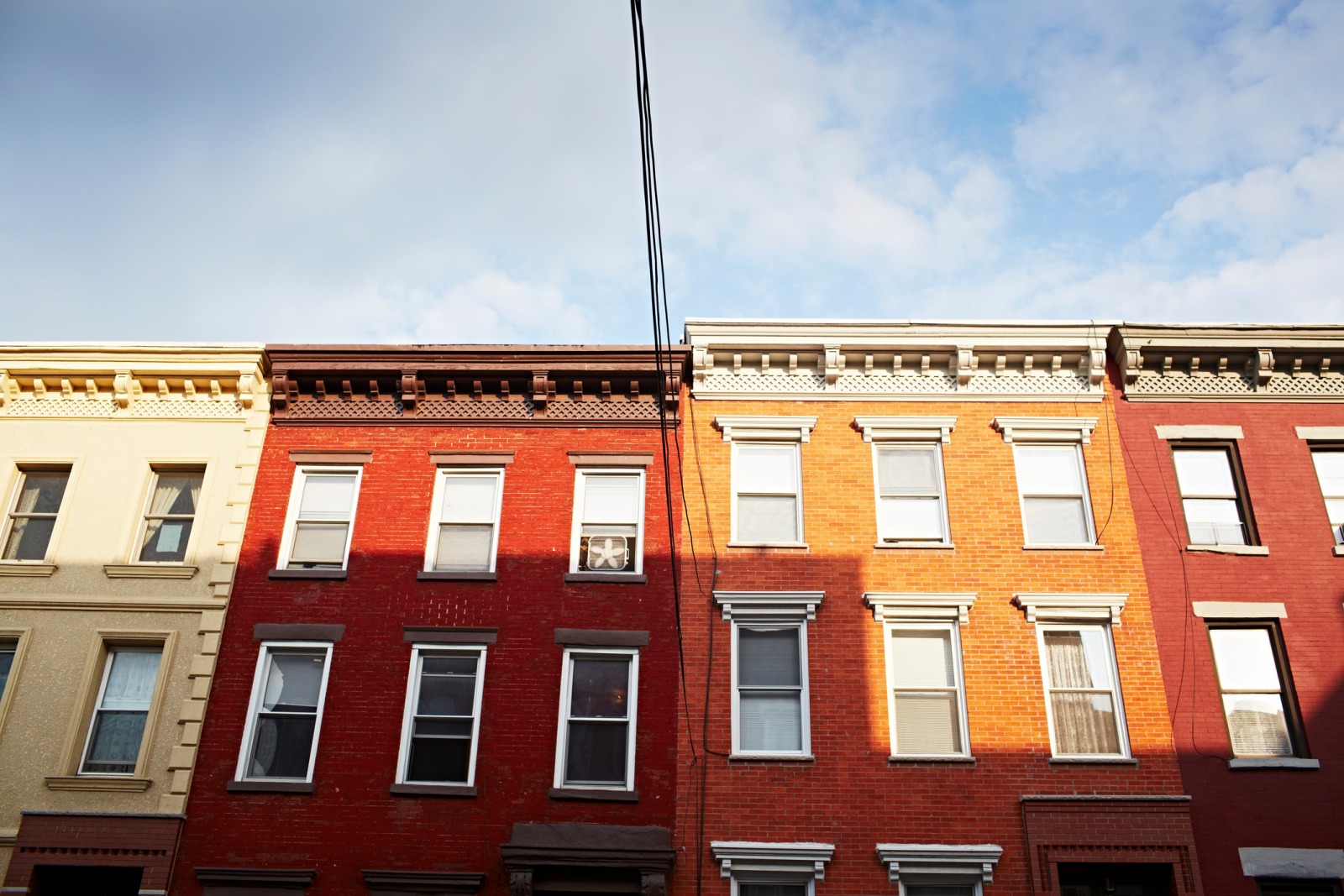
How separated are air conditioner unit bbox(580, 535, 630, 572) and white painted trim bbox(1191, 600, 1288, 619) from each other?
8.18 meters

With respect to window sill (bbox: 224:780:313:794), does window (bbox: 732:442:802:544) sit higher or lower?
higher

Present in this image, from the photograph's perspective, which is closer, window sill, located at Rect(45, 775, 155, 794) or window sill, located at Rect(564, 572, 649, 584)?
window sill, located at Rect(45, 775, 155, 794)

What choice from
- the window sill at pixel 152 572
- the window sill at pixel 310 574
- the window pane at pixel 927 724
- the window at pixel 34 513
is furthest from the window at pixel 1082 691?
the window at pixel 34 513

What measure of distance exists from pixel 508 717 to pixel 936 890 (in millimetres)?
6108

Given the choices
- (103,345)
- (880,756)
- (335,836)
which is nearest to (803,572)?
(880,756)

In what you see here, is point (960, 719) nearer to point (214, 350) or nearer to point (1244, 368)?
point (1244, 368)

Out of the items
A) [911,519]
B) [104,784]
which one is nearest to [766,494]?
[911,519]

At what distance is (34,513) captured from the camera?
54.6ft

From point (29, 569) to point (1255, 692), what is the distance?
17.6m

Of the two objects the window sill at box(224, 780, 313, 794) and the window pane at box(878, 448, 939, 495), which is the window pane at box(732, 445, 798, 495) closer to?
the window pane at box(878, 448, 939, 495)

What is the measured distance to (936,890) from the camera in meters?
13.8

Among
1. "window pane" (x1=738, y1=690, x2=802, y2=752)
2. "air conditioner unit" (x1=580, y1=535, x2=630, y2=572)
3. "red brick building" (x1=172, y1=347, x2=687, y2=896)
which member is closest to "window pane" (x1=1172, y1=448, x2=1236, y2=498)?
"window pane" (x1=738, y1=690, x2=802, y2=752)

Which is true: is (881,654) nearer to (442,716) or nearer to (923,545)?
(923,545)

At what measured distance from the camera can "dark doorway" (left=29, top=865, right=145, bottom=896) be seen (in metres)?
14.2
